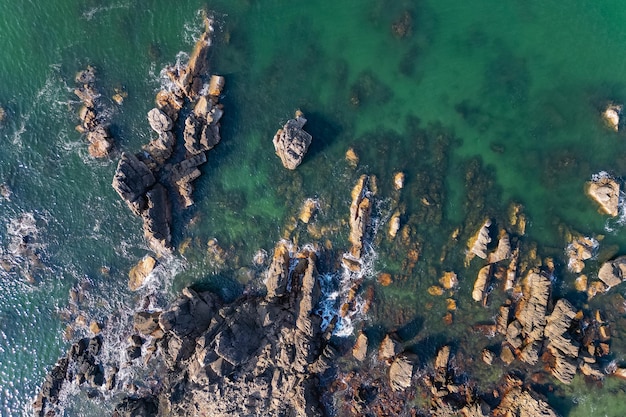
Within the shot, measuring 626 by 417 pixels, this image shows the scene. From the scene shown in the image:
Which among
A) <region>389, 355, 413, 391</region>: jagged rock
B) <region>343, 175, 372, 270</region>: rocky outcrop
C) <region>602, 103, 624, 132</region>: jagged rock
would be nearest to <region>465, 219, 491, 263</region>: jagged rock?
<region>343, 175, 372, 270</region>: rocky outcrop

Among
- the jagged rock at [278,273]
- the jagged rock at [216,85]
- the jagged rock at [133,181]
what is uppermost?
the jagged rock at [216,85]

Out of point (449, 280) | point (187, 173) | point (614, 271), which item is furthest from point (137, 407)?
point (614, 271)

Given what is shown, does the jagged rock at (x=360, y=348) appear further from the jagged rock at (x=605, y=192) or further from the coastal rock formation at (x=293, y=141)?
the jagged rock at (x=605, y=192)

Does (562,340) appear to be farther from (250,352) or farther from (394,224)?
(250,352)

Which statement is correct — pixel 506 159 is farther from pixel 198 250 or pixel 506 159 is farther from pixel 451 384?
pixel 198 250

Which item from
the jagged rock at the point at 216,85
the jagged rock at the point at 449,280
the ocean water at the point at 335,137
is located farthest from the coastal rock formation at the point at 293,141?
the jagged rock at the point at 449,280

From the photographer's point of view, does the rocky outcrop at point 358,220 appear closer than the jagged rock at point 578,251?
Yes
